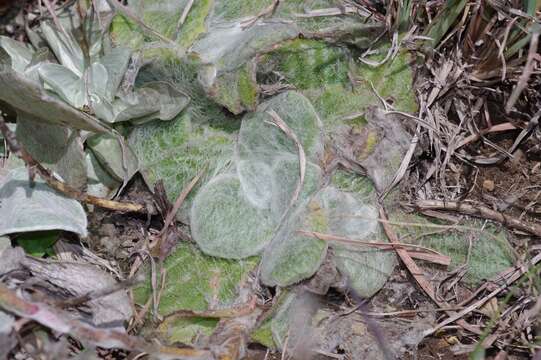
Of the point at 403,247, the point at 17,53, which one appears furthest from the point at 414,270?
the point at 17,53

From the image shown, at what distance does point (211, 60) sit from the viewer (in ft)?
6.13

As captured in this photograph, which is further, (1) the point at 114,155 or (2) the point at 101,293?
(1) the point at 114,155

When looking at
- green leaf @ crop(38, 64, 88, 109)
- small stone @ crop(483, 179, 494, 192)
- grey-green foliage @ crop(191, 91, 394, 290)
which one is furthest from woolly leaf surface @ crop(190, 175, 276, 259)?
small stone @ crop(483, 179, 494, 192)

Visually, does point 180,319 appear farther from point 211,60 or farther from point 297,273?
point 211,60

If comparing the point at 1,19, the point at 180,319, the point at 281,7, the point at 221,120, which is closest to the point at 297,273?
the point at 180,319

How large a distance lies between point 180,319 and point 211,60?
0.74 metres

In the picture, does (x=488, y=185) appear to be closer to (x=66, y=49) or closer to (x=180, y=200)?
(x=180, y=200)

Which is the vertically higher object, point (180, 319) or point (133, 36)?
point (133, 36)

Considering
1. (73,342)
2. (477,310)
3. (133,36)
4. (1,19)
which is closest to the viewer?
(73,342)

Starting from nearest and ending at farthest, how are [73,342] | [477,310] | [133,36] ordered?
[73,342]
[477,310]
[133,36]

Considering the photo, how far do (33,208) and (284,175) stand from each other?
2.32 ft

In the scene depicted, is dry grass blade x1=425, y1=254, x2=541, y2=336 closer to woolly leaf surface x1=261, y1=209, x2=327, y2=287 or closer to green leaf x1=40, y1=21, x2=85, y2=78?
woolly leaf surface x1=261, y1=209, x2=327, y2=287

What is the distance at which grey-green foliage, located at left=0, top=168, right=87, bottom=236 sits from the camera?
67.8 inches

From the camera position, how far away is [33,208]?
176cm
